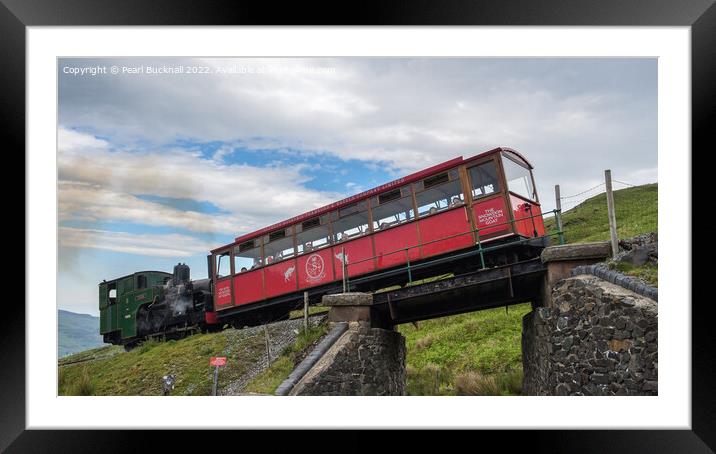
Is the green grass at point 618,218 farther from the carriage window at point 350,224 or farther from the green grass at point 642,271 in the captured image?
the carriage window at point 350,224

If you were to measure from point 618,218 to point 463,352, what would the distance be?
5513 millimetres

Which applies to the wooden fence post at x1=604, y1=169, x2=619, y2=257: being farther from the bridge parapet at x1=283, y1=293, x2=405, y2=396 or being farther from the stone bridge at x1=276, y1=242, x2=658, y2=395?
the bridge parapet at x1=283, y1=293, x2=405, y2=396

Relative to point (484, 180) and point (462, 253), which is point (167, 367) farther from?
point (484, 180)

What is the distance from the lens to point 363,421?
7.46 m

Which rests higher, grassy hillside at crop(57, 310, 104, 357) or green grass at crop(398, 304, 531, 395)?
grassy hillside at crop(57, 310, 104, 357)

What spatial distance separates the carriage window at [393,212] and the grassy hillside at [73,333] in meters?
5.99

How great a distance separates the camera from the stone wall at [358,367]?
8953 millimetres

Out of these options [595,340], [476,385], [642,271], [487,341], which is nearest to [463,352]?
[487,341]

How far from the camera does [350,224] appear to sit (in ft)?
41.3

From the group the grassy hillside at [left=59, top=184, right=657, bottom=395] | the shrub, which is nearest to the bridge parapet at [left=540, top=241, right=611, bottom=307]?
the grassy hillside at [left=59, top=184, right=657, bottom=395]

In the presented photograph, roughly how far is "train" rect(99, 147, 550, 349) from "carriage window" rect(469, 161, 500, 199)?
20mm

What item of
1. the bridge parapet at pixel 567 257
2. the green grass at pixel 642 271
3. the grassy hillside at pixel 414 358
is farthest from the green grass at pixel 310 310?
the green grass at pixel 642 271

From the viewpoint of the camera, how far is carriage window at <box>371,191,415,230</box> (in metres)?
11.7

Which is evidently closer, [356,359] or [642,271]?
[642,271]
